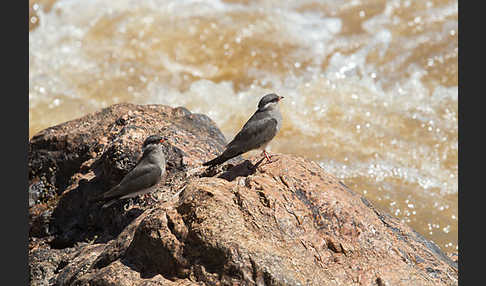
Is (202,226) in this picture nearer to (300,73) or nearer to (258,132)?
(258,132)

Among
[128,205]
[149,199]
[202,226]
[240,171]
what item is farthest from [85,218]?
[202,226]

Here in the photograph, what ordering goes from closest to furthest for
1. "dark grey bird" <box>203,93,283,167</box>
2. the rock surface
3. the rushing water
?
the rock surface
"dark grey bird" <box>203,93,283,167</box>
the rushing water

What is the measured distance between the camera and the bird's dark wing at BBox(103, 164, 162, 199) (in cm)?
648

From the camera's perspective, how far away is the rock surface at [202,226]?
4.77 meters

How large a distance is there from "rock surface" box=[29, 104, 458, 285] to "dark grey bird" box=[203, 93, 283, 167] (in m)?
0.22

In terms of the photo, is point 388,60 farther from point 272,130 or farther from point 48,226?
point 48,226

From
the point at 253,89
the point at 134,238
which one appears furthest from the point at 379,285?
the point at 253,89

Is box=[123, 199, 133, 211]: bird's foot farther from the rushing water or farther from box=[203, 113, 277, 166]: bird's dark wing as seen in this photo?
the rushing water

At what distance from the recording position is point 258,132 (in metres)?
6.71

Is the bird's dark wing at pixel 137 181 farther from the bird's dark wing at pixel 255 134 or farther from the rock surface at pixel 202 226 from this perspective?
the bird's dark wing at pixel 255 134

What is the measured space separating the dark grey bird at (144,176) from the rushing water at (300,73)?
19.1ft

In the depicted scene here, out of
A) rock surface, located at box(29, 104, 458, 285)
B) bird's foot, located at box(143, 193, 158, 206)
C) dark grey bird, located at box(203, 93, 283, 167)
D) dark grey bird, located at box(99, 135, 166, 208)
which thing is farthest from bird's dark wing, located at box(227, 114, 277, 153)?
bird's foot, located at box(143, 193, 158, 206)

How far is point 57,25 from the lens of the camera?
55.6 ft

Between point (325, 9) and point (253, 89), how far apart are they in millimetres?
4969
